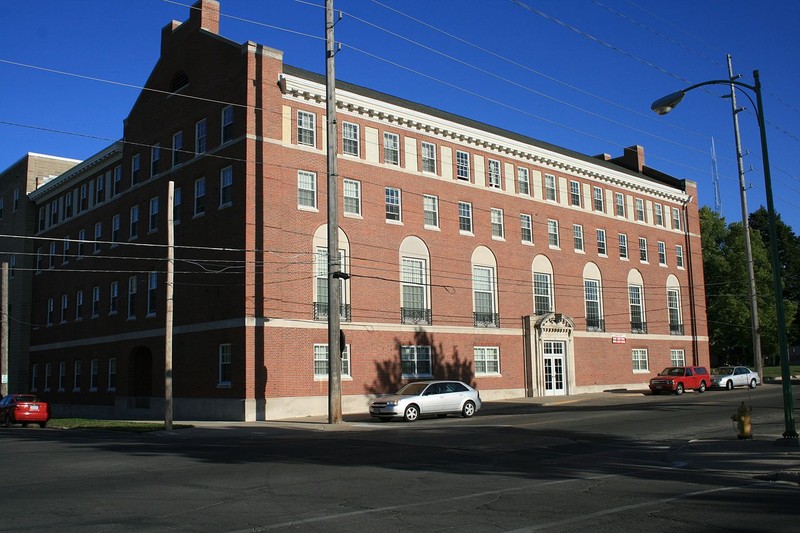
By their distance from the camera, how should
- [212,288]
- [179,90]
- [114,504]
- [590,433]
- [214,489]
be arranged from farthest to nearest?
1. [179,90]
2. [212,288]
3. [590,433]
4. [214,489]
5. [114,504]

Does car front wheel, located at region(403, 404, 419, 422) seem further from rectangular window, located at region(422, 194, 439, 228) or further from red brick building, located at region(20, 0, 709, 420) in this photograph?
rectangular window, located at region(422, 194, 439, 228)

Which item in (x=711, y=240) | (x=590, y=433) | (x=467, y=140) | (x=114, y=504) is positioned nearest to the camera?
(x=114, y=504)

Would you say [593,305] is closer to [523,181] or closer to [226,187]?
[523,181]

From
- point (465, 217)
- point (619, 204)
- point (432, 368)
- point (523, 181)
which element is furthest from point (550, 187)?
point (432, 368)

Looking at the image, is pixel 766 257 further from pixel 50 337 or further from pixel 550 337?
pixel 50 337

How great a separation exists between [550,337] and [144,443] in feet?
91.8

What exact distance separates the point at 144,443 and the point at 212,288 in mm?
13909

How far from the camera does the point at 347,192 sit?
35.8 m

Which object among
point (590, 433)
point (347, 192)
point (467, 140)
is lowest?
point (590, 433)

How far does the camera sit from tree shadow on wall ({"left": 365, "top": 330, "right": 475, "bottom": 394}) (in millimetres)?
35531

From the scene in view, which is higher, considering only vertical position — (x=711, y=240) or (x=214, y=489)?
(x=711, y=240)

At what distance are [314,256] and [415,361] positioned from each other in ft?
25.8

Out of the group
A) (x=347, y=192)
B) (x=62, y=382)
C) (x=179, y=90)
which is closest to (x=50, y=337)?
(x=62, y=382)

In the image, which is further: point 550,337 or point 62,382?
point 62,382
